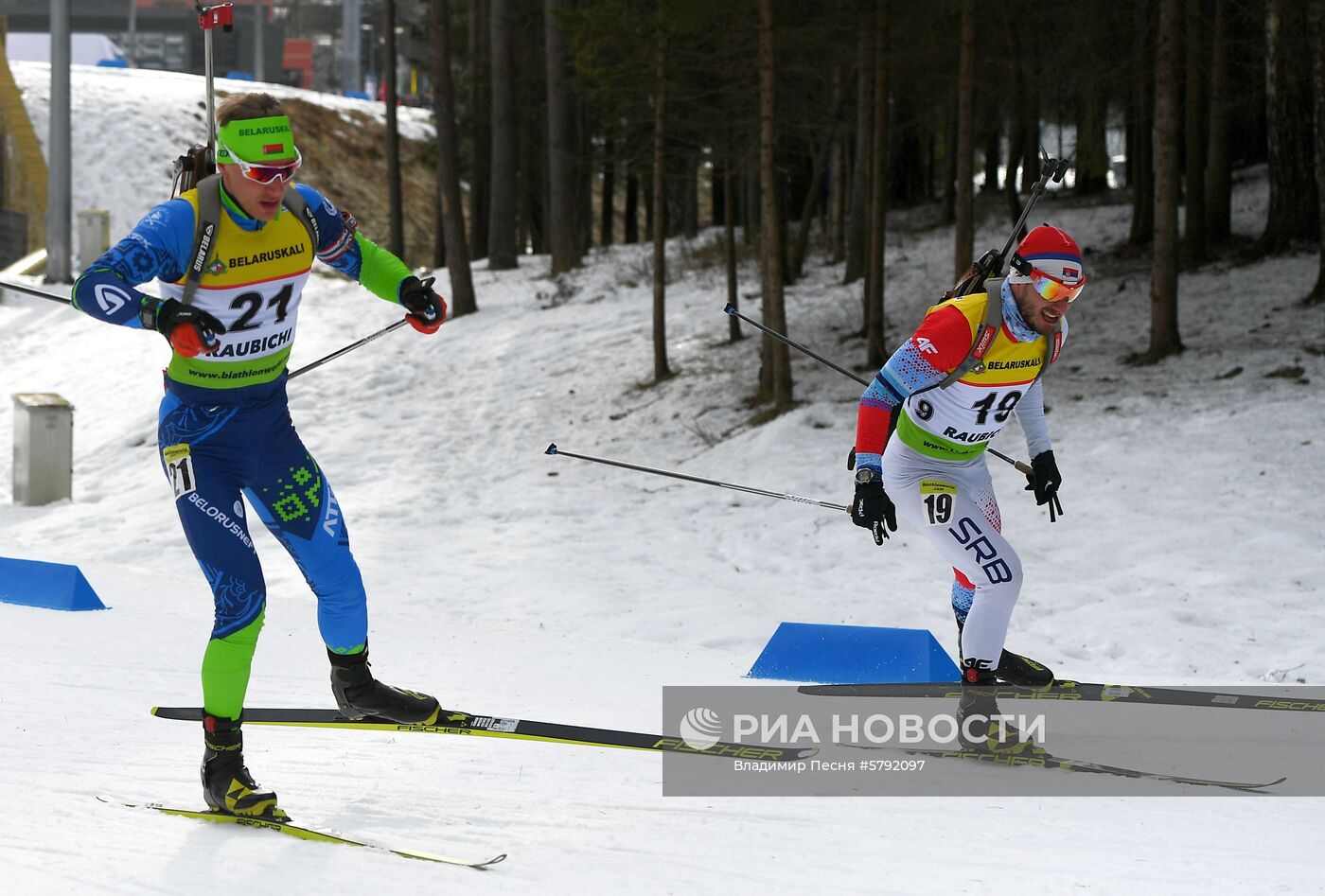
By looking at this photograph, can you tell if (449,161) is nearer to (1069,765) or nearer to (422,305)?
(422,305)

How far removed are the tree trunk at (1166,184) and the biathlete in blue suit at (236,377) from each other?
8801 millimetres

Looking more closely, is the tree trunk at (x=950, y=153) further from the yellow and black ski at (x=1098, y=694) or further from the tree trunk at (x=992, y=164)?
the yellow and black ski at (x=1098, y=694)

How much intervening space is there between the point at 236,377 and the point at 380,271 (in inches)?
28.7

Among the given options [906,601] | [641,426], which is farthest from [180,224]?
[641,426]

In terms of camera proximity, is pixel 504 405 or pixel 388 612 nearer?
pixel 388 612

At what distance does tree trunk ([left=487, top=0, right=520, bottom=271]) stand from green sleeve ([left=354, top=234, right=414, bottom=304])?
58.4 feet

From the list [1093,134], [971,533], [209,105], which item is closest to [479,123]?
[1093,134]

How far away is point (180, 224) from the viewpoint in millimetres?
4078

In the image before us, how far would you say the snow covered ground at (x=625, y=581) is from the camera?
409 centimetres

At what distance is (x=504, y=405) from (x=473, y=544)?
14.8 feet

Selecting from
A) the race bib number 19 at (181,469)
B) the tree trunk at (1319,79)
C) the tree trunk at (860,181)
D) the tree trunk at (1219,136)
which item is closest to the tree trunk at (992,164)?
the tree trunk at (860,181)

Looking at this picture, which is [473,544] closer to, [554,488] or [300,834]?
[554,488]

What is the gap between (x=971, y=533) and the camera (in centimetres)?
534

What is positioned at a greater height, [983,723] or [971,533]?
[971,533]
